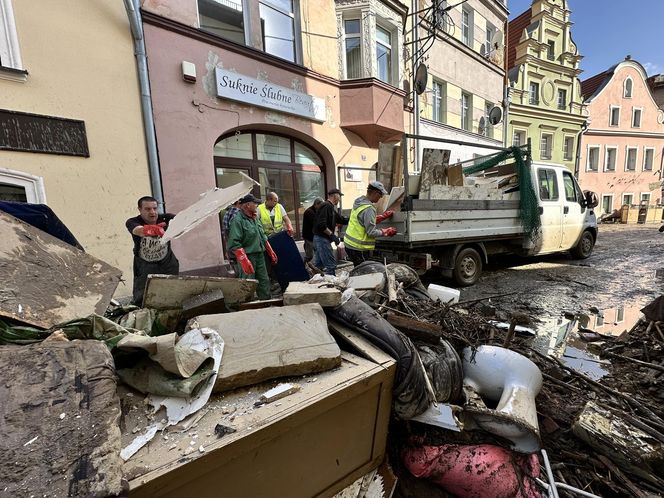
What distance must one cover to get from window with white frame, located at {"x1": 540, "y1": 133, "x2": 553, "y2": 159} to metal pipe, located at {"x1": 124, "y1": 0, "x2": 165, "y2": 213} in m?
19.8

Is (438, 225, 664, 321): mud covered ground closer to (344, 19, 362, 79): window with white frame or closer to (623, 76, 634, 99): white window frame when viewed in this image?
(344, 19, 362, 79): window with white frame

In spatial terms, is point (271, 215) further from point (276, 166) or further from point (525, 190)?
point (525, 190)

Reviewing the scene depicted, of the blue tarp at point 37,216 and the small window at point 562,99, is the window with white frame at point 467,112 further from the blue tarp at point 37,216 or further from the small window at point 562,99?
the blue tarp at point 37,216

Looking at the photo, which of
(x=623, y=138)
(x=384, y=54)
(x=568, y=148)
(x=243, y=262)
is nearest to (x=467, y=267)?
(x=243, y=262)

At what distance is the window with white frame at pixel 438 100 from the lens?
34.6 ft

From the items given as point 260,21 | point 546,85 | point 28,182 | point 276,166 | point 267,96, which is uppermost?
point 546,85

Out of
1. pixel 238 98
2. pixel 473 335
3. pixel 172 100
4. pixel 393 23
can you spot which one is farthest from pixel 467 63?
pixel 473 335

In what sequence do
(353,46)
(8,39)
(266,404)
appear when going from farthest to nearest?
1. (353,46)
2. (8,39)
3. (266,404)

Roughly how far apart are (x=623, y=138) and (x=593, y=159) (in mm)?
3321

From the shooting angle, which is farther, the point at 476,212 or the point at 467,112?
the point at 467,112

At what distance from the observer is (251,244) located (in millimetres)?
3615

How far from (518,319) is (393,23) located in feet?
27.7

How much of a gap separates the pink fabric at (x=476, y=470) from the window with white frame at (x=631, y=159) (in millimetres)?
30000

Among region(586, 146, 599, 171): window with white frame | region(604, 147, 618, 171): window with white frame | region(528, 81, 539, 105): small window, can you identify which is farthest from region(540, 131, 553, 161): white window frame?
region(604, 147, 618, 171): window with white frame
